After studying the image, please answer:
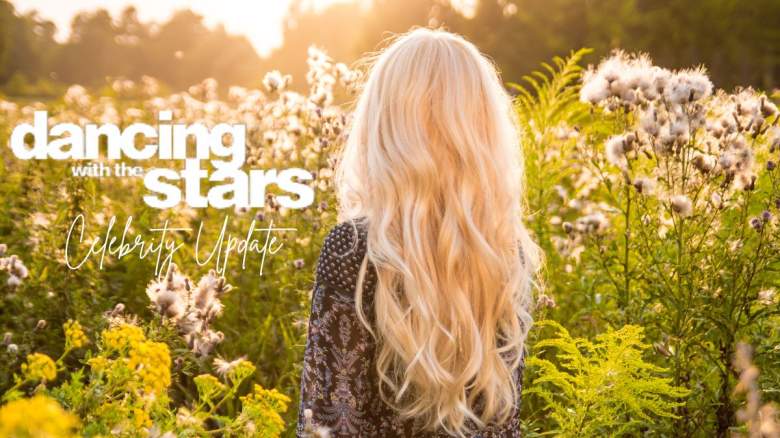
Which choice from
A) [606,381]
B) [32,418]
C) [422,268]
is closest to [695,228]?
[606,381]

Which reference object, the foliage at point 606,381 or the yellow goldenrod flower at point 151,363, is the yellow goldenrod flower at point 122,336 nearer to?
the yellow goldenrod flower at point 151,363

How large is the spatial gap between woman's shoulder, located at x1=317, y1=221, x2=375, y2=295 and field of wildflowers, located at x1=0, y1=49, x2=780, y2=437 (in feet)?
1.28

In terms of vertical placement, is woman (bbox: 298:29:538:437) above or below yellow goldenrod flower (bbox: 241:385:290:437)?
above

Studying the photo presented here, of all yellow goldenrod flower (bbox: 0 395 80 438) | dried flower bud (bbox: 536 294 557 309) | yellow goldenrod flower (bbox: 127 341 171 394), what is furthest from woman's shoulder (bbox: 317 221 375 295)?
dried flower bud (bbox: 536 294 557 309)

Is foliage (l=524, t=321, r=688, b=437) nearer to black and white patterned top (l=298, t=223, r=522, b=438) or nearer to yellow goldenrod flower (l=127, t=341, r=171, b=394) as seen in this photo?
black and white patterned top (l=298, t=223, r=522, b=438)

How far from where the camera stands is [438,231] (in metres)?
2.29

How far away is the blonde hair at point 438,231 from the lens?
7.22ft

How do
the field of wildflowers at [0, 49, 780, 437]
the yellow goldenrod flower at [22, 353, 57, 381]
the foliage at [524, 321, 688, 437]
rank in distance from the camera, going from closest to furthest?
the yellow goldenrod flower at [22, 353, 57, 381] < the field of wildflowers at [0, 49, 780, 437] < the foliage at [524, 321, 688, 437]

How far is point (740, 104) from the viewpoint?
11.2ft

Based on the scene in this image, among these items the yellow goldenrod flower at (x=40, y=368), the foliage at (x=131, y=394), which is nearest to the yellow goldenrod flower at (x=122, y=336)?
the foliage at (x=131, y=394)

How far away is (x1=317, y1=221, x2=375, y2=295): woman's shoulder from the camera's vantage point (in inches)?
84.4

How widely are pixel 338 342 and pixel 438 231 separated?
1.42 feet

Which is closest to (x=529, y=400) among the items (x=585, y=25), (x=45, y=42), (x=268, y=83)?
(x=268, y=83)

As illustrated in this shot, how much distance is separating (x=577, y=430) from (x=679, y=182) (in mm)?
1344
